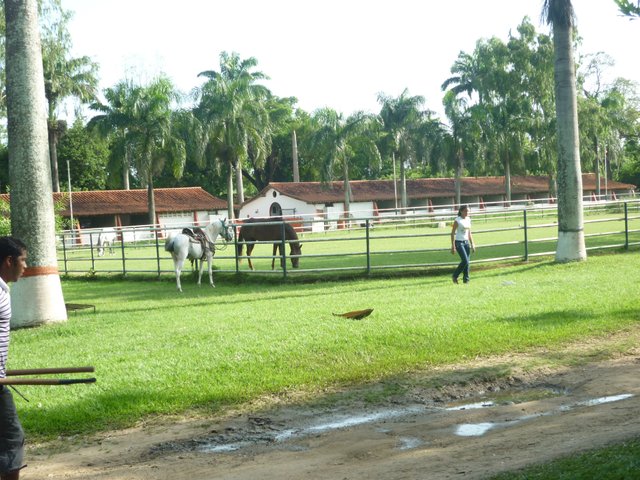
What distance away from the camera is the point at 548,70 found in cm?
6034

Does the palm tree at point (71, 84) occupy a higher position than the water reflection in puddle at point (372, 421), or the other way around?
the palm tree at point (71, 84)

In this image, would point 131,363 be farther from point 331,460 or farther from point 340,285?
point 340,285

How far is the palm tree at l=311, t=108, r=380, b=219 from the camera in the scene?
203 feet

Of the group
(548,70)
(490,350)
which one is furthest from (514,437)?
(548,70)

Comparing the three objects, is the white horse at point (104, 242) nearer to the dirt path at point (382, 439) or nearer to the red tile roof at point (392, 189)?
the dirt path at point (382, 439)

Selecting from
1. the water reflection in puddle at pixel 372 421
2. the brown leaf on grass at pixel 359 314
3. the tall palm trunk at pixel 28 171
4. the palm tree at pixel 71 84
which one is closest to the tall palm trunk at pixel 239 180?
the palm tree at pixel 71 84

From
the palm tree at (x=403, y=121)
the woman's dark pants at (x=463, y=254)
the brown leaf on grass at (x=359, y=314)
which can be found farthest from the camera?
the palm tree at (x=403, y=121)

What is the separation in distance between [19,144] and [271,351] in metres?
6.43

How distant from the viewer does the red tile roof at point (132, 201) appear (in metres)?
56.9

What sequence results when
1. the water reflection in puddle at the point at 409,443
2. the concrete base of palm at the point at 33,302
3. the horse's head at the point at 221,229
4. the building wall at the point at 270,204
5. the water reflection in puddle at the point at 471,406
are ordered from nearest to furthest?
the water reflection in puddle at the point at 409,443 < the water reflection in puddle at the point at 471,406 < the concrete base of palm at the point at 33,302 < the horse's head at the point at 221,229 < the building wall at the point at 270,204

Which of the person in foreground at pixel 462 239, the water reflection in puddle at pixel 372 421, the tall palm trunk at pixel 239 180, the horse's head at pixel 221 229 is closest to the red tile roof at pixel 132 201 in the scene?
the tall palm trunk at pixel 239 180

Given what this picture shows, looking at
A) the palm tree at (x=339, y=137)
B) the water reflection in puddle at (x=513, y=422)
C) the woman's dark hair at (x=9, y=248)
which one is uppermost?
the palm tree at (x=339, y=137)

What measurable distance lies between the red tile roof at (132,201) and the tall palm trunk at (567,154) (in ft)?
138

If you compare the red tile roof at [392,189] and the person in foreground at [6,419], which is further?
the red tile roof at [392,189]
